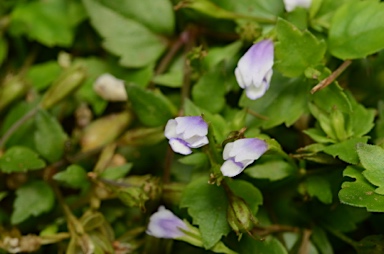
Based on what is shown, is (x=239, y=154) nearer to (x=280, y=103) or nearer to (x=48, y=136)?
(x=280, y=103)

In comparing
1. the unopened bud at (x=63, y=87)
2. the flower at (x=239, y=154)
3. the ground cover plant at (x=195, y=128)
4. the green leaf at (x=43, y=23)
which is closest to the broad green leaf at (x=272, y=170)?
the ground cover plant at (x=195, y=128)

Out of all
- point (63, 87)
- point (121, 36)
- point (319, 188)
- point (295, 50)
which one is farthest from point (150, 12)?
point (319, 188)

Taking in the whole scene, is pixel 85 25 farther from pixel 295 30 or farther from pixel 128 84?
pixel 295 30

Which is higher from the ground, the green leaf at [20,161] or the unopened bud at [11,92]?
the unopened bud at [11,92]

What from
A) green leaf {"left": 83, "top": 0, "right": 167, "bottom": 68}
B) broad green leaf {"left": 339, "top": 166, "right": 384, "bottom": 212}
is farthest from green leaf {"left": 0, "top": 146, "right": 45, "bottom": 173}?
broad green leaf {"left": 339, "top": 166, "right": 384, "bottom": 212}

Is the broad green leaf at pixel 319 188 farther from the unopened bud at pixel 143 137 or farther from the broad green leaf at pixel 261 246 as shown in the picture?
the unopened bud at pixel 143 137

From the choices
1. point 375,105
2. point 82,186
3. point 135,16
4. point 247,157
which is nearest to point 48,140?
point 82,186
